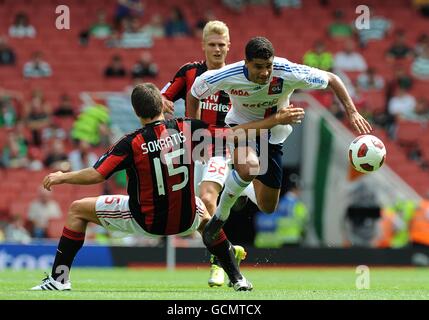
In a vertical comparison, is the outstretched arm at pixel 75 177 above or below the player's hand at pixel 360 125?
below

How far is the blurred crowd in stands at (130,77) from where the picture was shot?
19.8 meters

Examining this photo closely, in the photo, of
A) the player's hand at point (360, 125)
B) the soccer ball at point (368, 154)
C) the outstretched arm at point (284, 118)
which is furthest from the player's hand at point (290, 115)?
the soccer ball at point (368, 154)

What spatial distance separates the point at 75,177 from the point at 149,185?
65cm

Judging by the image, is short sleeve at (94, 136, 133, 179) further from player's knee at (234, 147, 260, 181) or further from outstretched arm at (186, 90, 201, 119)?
outstretched arm at (186, 90, 201, 119)

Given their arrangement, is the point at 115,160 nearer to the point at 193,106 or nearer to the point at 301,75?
the point at 193,106

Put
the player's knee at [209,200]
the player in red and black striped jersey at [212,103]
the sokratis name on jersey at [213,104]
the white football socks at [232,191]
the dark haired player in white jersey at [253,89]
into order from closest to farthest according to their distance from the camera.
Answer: the dark haired player in white jersey at [253,89]
the white football socks at [232,191]
the player's knee at [209,200]
the player in red and black striped jersey at [212,103]
the sokratis name on jersey at [213,104]

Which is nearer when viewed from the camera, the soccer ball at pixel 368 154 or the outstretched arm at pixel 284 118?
the outstretched arm at pixel 284 118

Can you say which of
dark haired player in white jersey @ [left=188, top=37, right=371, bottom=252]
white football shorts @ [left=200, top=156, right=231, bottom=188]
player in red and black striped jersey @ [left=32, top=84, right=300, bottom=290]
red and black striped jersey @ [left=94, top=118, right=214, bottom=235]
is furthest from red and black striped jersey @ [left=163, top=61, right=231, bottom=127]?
red and black striped jersey @ [left=94, top=118, right=214, bottom=235]

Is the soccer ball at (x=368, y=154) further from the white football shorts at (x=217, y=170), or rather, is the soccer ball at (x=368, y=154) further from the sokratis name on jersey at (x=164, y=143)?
the sokratis name on jersey at (x=164, y=143)

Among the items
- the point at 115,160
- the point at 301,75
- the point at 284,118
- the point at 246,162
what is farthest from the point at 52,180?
the point at 301,75

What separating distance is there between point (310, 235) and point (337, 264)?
1775mm

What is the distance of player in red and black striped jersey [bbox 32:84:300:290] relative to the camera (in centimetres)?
852

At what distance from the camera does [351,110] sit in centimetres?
951
